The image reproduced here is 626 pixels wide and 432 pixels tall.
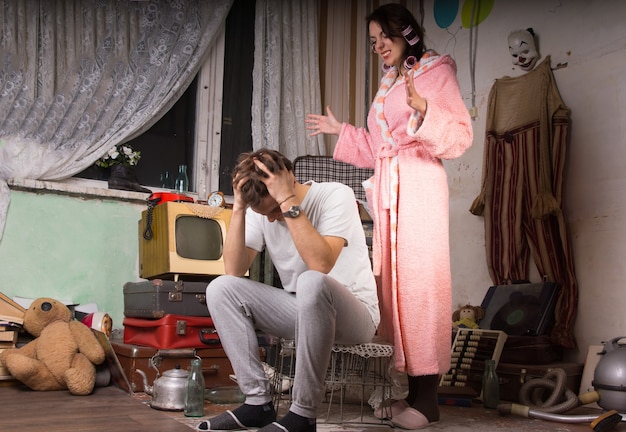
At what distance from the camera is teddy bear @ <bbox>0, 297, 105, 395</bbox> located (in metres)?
2.69

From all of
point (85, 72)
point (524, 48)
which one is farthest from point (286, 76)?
point (524, 48)

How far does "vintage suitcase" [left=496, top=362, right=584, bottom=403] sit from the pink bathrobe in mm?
871

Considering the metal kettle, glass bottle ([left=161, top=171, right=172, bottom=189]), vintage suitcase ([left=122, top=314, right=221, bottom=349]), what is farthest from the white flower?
the metal kettle

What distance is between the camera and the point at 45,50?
11.7 ft

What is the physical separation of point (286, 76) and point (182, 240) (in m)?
1.68

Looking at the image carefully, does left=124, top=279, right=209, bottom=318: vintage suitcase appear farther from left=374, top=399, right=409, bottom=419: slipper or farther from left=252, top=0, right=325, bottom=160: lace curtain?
left=252, top=0, right=325, bottom=160: lace curtain

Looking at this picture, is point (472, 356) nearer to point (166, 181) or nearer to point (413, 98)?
point (413, 98)

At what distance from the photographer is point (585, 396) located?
2562mm

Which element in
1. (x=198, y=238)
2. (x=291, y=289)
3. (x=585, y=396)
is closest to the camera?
(x=291, y=289)

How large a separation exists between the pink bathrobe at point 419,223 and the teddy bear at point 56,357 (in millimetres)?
1350

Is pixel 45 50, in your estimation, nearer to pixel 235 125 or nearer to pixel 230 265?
pixel 235 125

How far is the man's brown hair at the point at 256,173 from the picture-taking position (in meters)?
1.89

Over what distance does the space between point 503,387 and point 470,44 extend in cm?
229

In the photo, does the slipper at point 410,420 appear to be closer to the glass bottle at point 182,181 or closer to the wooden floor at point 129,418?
the wooden floor at point 129,418
